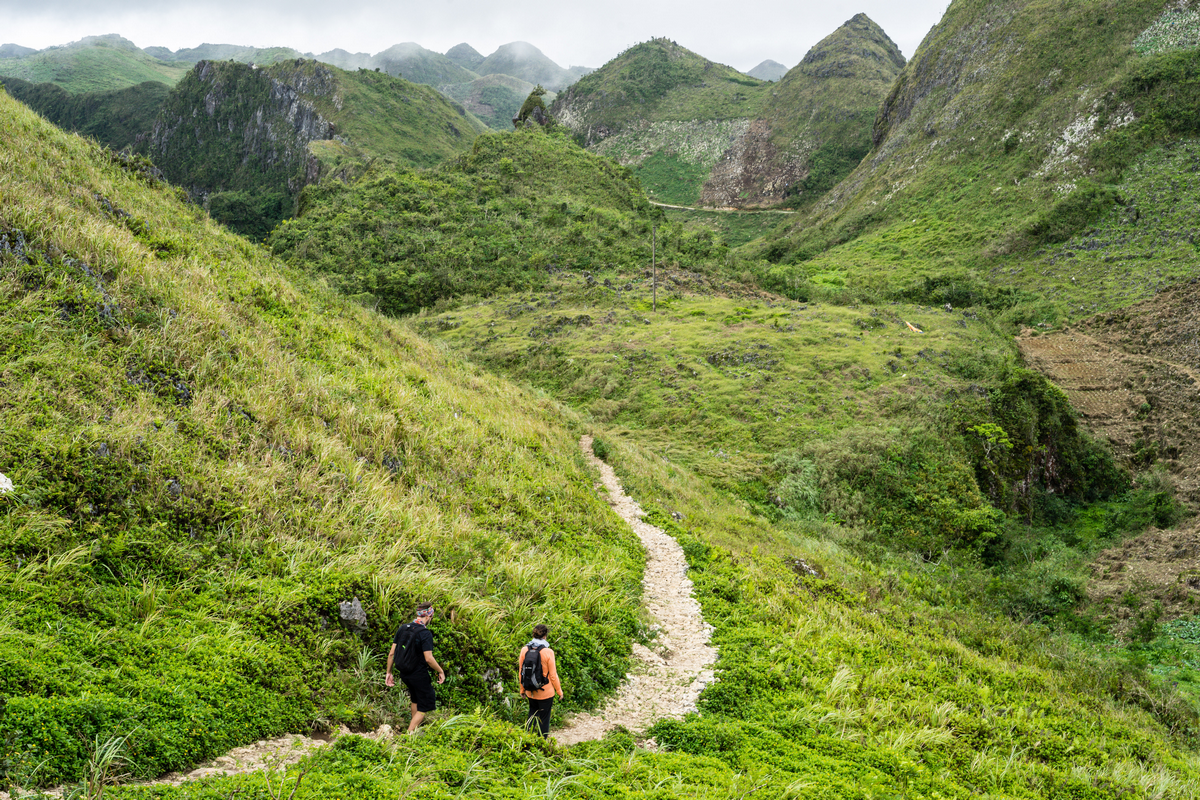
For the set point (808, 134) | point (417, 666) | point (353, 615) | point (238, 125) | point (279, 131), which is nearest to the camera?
point (417, 666)

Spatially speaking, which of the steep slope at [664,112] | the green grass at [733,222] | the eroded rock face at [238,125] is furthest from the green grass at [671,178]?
the eroded rock face at [238,125]

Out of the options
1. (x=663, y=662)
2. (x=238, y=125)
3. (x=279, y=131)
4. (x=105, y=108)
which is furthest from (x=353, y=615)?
(x=105, y=108)

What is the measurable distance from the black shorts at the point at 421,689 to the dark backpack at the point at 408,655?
64mm

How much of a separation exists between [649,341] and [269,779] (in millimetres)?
32973

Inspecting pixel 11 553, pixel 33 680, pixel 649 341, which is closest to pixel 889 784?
pixel 33 680

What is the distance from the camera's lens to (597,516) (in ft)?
45.2

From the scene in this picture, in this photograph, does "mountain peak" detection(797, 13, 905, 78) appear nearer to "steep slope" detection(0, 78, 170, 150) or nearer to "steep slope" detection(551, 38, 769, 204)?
"steep slope" detection(551, 38, 769, 204)

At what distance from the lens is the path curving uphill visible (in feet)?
24.1

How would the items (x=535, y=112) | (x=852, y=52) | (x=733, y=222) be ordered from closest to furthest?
(x=535, y=112), (x=733, y=222), (x=852, y=52)

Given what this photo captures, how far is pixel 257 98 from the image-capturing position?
392 feet

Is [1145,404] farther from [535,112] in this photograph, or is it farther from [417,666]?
Answer: [535,112]

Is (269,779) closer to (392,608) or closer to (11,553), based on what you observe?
(392,608)

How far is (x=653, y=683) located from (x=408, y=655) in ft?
13.3

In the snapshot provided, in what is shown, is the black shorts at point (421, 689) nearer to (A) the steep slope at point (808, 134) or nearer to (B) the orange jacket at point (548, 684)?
(B) the orange jacket at point (548, 684)
